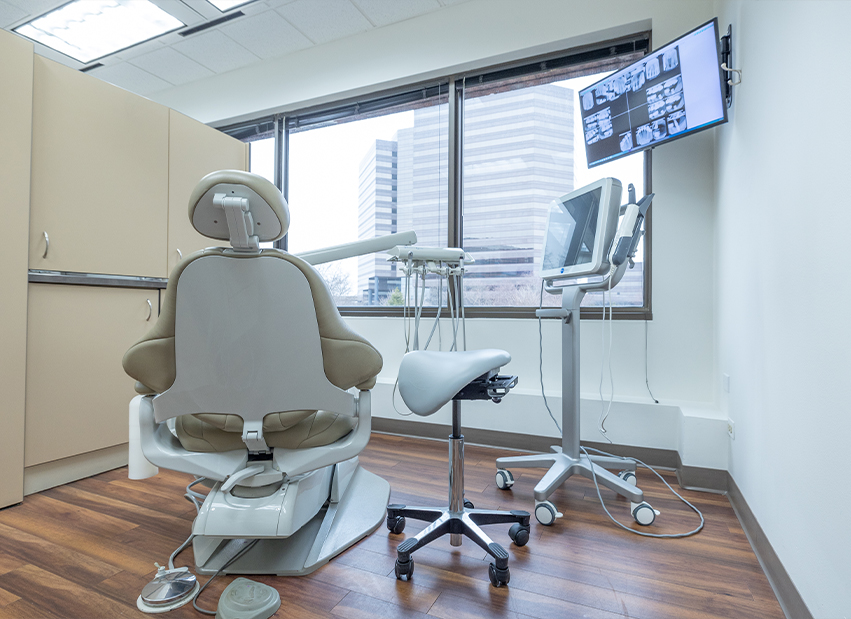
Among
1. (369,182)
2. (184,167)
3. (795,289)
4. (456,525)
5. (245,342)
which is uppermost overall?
(369,182)

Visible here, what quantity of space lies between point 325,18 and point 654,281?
2.67 metres

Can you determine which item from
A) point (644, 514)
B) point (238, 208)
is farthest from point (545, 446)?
point (238, 208)

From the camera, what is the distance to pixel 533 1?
271cm

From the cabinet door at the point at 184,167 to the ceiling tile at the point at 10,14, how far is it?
1.43m

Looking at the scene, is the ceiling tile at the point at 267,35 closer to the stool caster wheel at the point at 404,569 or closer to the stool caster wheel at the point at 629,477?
the stool caster wheel at the point at 404,569

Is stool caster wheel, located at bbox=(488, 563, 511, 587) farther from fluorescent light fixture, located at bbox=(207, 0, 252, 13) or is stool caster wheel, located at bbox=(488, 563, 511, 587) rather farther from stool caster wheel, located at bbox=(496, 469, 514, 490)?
fluorescent light fixture, located at bbox=(207, 0, 252, 13)

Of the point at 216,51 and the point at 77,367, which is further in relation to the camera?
the point at 216,51

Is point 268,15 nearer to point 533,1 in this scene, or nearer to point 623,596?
point 533,1

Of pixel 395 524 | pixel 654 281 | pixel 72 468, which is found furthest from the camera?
pixel 654 281

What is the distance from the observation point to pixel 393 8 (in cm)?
291

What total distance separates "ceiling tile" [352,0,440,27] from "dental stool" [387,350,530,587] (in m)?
2.56

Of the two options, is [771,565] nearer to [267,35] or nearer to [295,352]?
[295,352]

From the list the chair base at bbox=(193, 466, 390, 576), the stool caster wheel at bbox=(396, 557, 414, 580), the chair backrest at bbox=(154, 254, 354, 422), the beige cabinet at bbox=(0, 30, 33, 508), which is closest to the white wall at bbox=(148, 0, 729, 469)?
the chair base at bbox=(193, 466, 390, 576)

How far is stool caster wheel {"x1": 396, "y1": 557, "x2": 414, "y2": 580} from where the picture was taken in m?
1.29
